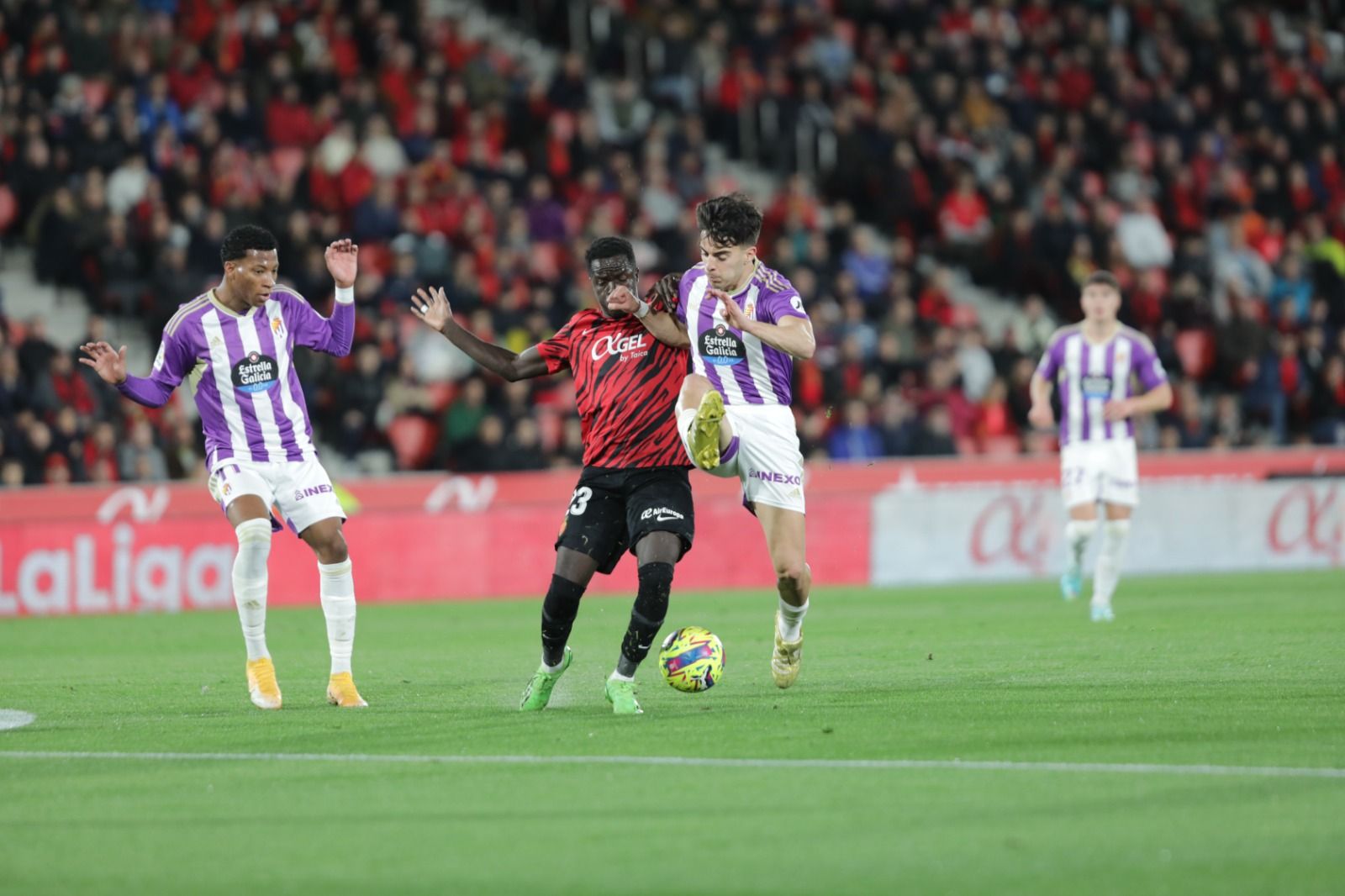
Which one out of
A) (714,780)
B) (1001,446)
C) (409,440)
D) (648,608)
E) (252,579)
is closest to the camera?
(714,780)

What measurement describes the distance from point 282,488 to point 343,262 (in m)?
1.20

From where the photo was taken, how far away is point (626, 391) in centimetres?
943

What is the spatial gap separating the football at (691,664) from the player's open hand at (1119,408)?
22.2 ft

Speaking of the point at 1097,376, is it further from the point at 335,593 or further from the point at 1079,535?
the point at 335,593

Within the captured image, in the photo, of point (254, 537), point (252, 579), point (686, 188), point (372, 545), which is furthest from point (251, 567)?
point (686, 188)

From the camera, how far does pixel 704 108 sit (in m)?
27.2

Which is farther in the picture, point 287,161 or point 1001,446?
point 1001,446

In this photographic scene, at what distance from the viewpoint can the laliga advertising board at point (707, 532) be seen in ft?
61.1

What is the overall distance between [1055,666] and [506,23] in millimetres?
18340

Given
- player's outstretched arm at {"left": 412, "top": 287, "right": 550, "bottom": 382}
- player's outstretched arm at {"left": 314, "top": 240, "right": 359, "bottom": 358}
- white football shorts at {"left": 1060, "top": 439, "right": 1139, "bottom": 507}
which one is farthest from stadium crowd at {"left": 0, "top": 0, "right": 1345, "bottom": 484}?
player's outstretched arm at {"left": 412, "top": 287, "right": 550, "bottom": 382}

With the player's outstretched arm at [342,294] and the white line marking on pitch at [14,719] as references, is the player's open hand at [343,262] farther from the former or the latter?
the white line marking on pitch at [14,719]

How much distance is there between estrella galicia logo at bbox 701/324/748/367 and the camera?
10133 millimetres

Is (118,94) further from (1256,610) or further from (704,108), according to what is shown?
(1256,610)

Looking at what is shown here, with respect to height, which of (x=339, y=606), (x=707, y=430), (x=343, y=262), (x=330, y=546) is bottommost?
(x=339, y=606)
